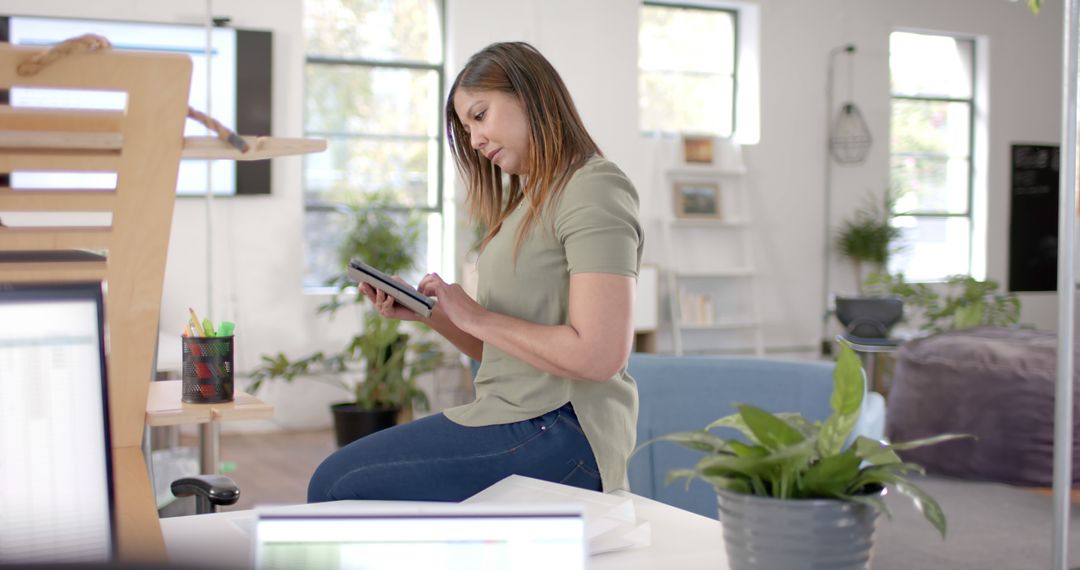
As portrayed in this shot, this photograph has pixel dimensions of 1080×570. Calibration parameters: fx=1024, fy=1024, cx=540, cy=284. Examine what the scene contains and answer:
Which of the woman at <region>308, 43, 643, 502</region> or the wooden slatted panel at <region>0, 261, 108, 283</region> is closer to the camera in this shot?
the wooden slatted panel at <region>0, 261, 108, 283</region>

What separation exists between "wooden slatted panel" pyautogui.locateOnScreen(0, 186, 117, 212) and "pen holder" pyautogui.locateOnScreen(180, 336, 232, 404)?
32 cm

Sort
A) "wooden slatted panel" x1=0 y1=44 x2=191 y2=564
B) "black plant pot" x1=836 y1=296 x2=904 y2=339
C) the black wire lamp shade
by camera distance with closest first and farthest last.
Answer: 1. "wooden slatted panel" x1=0 y1=44 x2=191 y2=564
2. "black plant pot" x1=836 y1=296 x2=904 y2=339
3. the black wire lamp shade

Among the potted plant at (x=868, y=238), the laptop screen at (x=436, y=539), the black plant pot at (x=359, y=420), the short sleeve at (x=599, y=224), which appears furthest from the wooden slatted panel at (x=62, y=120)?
the potted plant at (x=868, y=238)

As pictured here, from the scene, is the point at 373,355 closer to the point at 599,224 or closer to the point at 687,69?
the point at 687,69

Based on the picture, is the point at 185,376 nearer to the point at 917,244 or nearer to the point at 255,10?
the point at 255,10

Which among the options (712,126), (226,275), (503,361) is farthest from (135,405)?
(712,126)

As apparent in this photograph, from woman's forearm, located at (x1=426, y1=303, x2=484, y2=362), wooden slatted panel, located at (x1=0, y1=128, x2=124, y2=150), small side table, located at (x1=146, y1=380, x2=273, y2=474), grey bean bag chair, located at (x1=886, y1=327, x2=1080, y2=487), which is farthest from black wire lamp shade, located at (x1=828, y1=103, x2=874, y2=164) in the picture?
wooden slatted panel, located at (x1=0, y1=128, x2=124, y2=150)

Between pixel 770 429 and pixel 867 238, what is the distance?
7220 mm

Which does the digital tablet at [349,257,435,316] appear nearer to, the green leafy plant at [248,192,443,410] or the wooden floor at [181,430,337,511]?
the wooden floor at [181,430,337,511]

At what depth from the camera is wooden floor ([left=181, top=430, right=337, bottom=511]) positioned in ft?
14.7

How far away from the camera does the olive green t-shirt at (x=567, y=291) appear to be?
1.54m

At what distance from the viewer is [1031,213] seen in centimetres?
863

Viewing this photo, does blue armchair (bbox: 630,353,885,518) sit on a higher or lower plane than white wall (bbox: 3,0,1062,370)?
lower

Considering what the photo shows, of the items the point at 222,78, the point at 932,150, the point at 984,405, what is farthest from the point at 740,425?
the point at 932,150
